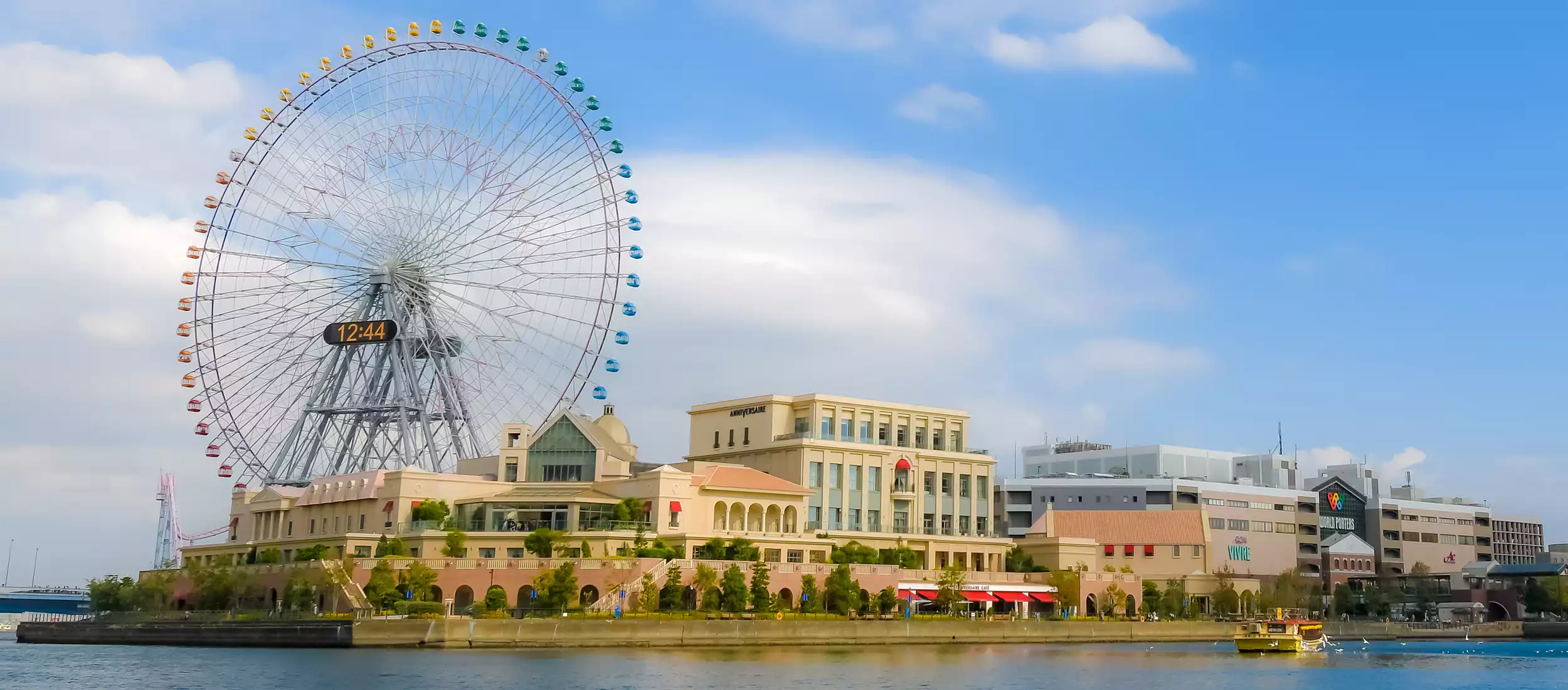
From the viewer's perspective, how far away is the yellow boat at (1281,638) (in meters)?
110

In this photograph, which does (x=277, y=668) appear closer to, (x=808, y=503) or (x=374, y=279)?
(x=374, y=279)

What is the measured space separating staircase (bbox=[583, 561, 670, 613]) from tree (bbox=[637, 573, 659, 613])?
553 mm

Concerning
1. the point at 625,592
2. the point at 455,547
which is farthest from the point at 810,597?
the point at 455,547

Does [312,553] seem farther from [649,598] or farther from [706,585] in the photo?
[706,585]

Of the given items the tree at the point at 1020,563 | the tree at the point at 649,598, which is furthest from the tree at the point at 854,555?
the tree at the point at 649,598

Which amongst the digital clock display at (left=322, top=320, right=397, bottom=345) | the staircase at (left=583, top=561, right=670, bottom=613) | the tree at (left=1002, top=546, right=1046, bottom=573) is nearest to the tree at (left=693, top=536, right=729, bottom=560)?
the staircase at (left=583, top=561, right=670, bottom=613)

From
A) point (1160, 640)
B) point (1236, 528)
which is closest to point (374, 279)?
point (1160, 640)

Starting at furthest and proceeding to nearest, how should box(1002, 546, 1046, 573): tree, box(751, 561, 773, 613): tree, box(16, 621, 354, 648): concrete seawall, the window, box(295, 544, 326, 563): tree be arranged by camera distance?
1. box(1002, 546, 1046, 573): tree
2. the window
3. box(295, 544, 326, 563): tree
4. box(751, 561, 773, 613): tree
5. box(16, 621, 354, 648): concrete seawall

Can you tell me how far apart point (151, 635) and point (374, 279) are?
30.2 meters

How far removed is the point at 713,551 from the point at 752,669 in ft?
107

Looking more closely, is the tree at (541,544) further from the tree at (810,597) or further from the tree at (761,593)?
the tree at (810,597)

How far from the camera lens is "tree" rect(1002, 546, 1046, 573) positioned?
454ft

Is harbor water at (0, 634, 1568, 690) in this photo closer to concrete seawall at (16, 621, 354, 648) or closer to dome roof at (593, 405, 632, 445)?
concrete seawall at (16, 621, 354, 648)

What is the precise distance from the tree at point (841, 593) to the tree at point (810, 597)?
75 cm
